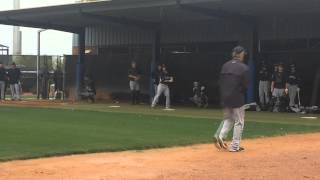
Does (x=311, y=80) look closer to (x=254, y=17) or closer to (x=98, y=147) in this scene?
(x=254, y=17)

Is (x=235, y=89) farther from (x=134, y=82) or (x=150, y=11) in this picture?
(x=134, y=82)

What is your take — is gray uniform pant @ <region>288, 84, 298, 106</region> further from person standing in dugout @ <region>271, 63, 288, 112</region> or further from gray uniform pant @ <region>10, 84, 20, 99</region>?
gray uniform pant @ <region>10, 84, 20, 99</region>

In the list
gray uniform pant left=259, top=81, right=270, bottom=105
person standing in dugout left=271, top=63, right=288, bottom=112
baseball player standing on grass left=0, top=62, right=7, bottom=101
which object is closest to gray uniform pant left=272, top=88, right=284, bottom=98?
person standing in dugout left=271, top=63, right=288, bottom=112

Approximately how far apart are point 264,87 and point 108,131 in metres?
10.7

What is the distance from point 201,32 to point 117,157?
64.0 ft

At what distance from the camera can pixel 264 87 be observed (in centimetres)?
2428

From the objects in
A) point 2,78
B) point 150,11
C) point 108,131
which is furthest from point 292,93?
point 2,78

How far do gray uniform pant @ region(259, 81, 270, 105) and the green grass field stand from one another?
295cm

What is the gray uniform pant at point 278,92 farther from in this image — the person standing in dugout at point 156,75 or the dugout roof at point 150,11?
the person standing in dugout at point 156,75

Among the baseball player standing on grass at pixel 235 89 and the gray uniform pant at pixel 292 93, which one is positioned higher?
the baseball player standing on grass at pixel 235 89

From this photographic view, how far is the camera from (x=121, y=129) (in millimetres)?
15422

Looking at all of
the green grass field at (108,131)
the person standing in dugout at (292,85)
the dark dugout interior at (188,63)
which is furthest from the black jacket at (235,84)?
the dark dugout interior at (188,63)

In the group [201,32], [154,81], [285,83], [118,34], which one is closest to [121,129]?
[285,83]

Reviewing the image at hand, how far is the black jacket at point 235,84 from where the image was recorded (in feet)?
37.5
